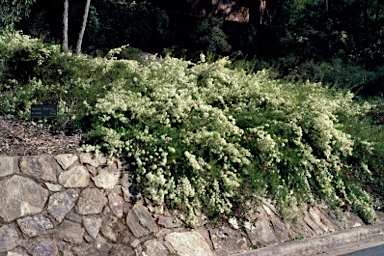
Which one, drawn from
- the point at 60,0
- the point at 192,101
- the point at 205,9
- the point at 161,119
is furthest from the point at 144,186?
the point at 205,9

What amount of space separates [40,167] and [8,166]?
380mm

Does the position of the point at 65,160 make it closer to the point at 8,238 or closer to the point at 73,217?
the point at 73,217

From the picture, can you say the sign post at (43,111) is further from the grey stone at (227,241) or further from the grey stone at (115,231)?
the grey stone at (227,241)

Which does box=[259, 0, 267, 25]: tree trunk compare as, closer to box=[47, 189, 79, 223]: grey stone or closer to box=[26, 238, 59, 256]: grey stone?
box=[47, 189, 79, 223]: grey stone

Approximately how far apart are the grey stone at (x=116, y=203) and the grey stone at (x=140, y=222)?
12cm

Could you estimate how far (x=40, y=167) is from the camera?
6.04 meters

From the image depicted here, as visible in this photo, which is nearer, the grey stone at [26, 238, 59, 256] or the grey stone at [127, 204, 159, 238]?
the grey stone at [26, 238, 59, 256]

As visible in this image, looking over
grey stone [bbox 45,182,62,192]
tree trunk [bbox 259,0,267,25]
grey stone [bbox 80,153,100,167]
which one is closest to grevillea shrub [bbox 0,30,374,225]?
grey stone [bbox 80,153,100,167]

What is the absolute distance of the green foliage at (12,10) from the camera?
469 inches

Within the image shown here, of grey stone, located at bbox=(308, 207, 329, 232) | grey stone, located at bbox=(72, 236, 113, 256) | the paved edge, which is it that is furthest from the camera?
grey stone, located at bbox=(308, 207, 329, 232)

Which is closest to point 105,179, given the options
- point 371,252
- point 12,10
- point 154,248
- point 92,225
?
point 92,225

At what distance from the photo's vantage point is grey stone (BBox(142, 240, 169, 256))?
609 cm

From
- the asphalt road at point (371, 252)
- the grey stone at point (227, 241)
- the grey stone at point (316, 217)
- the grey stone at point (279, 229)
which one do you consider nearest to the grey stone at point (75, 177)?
the grey stone at point (227, 241)

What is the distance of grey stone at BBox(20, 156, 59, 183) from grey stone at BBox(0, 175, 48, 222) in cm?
12
